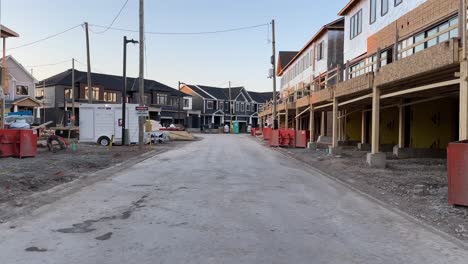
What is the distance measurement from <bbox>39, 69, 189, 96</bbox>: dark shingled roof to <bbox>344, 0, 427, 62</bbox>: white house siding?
137 feet

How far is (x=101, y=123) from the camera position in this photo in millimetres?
30969

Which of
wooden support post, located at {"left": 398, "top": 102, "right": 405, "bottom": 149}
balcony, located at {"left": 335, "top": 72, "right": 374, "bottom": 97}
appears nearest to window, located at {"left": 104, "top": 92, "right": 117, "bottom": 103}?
balcony, located at {"left": 335, "top": 72, "right": 374, "bottom": 97}

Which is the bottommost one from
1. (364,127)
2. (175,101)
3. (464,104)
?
(364,127)

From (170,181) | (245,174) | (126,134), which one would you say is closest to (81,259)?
(170,181)

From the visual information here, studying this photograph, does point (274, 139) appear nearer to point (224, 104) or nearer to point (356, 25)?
point (356, 25)

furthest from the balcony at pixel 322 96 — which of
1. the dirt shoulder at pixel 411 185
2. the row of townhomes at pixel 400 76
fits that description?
the dirt shoulder at pixel 411 185

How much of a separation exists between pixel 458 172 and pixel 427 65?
4.29m

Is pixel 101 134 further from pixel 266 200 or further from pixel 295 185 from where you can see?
pixel 266 200

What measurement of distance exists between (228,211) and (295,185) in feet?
15.3

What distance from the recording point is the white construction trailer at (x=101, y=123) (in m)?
30.9

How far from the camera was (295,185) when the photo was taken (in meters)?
13.2

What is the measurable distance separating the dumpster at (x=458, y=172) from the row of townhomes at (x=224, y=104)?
83019mm

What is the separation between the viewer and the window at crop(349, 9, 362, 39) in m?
28.4

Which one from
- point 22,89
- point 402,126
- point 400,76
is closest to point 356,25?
point 402,126
